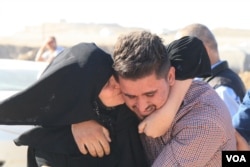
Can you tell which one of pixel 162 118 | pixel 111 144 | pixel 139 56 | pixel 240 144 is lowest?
pixel 240 144

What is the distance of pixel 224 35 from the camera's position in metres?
49.9

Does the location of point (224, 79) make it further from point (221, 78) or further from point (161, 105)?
point (161, 105)

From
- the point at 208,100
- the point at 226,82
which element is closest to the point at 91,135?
the point at 208,100

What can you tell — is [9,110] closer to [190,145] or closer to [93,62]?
[93,62]

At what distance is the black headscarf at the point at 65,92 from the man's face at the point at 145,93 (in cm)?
13

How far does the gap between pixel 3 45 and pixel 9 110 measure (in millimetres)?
38329

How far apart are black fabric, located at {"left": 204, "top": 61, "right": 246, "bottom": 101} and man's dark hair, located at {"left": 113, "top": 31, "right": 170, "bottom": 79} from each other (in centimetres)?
183

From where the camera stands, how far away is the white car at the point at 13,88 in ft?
10.3

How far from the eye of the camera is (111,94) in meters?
2.34

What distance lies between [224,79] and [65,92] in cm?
201

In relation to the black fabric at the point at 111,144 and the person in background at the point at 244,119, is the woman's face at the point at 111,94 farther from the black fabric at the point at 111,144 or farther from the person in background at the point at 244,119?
the person in background at the point at 244,119

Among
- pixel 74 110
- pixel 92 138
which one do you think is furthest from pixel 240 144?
pixel 74 110

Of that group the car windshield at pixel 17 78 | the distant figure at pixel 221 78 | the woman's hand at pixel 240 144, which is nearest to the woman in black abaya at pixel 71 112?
the woman's hand at pixel 240 144

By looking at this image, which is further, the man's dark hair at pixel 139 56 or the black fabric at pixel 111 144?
the black fabric at pixel 111 144
